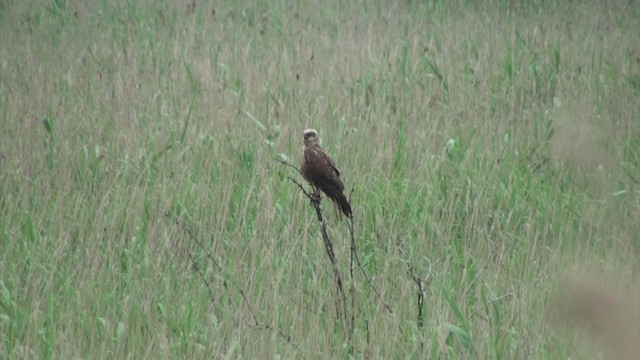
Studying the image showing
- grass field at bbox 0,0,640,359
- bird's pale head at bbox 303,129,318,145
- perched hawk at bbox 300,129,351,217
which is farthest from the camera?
bird's pale head at bbox 303,129,318,145

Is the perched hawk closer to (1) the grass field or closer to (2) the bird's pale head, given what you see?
(2) the bird's pale head

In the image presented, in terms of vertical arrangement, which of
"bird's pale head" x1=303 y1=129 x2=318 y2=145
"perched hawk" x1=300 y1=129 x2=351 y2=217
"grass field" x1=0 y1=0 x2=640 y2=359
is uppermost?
"bird's pale head" x1=303 y1=129 x2=318 y2=145

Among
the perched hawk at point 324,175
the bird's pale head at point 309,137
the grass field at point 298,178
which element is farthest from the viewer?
the bird's pale head at point 309,137

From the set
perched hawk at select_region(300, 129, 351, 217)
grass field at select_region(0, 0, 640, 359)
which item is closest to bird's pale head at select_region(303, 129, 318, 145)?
perched hawk at select_region(300, 129, 351, 217)

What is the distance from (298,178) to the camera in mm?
5352

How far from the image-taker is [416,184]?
5406 mm

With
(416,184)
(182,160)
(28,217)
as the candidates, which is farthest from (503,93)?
(28,217)

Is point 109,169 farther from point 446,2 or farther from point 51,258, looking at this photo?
point 446,2

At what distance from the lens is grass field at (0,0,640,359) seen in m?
3.84

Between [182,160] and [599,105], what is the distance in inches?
108

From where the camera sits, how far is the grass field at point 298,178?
3838 mm

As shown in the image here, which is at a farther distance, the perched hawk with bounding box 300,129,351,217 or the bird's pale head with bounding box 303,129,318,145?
the bird's pale head with bounding box 303,129,318,145

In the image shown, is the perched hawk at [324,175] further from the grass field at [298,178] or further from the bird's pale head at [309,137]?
the grass field at [298,178]

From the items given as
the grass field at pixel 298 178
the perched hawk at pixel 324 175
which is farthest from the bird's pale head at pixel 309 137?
the grass field at pixel 298 178
